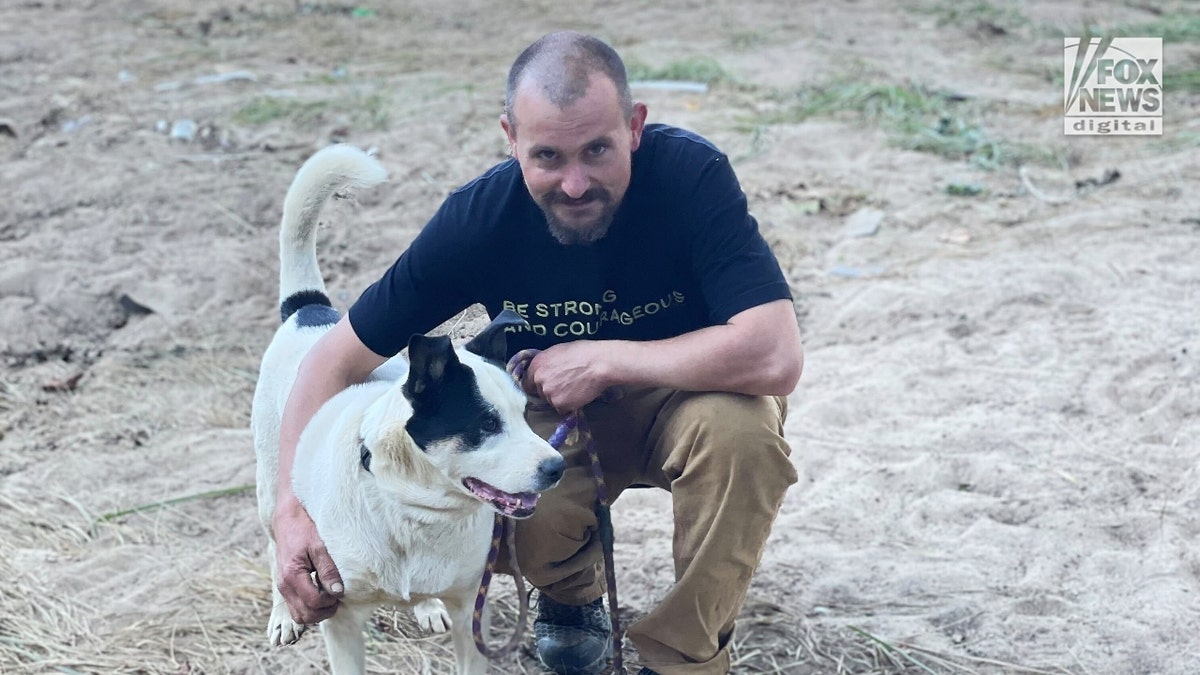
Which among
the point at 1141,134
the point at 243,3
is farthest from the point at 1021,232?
the point at 243,3

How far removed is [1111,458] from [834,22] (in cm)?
593

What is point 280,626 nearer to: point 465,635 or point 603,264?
point 465,635

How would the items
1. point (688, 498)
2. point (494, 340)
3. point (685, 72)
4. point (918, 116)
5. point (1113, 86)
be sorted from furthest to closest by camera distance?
1. point (685, 72)
2. point (1113, 86)
3. point (918, 116)
4. point (688, 498)
5. point (494, 340)

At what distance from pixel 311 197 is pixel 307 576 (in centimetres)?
102

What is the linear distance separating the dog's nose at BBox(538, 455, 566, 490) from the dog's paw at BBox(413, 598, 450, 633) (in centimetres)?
90

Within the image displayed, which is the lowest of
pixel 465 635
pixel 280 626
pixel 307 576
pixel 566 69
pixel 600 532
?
pixel 280 626

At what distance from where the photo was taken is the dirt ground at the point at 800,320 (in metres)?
2.97

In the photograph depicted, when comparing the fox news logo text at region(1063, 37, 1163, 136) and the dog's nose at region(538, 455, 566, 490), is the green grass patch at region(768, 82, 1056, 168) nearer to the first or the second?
the fox news logo text at region(1063, 37, 1163, 136)

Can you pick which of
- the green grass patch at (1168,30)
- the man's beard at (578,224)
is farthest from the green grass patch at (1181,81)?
the man's beard at (578,224)

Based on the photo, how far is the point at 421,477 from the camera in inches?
87.9

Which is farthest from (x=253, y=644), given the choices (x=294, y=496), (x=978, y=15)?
(x=978, y=15)

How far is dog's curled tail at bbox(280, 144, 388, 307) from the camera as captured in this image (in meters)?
2.83

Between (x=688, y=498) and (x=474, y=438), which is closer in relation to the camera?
(x=474, y=438)

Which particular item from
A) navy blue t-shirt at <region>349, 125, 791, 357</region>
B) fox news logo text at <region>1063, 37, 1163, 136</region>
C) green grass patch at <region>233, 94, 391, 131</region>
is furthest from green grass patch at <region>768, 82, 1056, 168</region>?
navy blue t-shirt at <region>349, 125, 791, 357</region>
